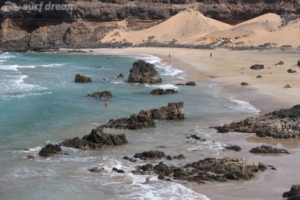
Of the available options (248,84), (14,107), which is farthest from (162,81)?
(14,107)

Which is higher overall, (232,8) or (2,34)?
(232,8)

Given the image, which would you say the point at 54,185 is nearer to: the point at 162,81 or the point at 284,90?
the point at 284,90

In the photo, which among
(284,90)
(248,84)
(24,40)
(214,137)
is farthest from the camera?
(24,40)

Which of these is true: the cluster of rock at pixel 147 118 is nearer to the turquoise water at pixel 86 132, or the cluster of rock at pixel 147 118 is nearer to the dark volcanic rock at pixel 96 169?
the turquoise water at pixel 86 132

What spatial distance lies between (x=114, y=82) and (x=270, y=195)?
70.4 feet

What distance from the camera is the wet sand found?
8992 millimetres

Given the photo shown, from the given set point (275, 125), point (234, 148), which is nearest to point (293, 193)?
point (234, 148)

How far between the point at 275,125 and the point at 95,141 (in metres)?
5.76

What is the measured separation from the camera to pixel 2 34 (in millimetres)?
74250

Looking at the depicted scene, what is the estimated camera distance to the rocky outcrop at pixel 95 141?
12633 mm

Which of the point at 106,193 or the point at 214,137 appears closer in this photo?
the point at 106,193

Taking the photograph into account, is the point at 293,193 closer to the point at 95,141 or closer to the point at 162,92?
the point at 95,141

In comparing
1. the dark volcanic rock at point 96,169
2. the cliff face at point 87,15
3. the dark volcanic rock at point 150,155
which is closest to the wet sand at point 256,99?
the dark volcanic rock at point 150,155

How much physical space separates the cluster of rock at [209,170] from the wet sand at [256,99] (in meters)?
0.23
